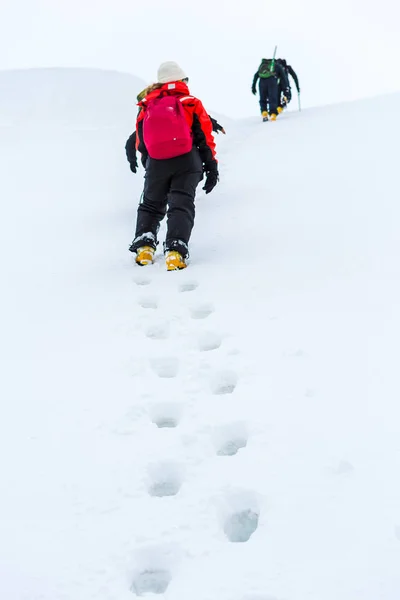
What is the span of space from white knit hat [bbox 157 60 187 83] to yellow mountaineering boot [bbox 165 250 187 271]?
3.98 ft

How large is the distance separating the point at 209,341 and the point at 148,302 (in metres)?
0.62

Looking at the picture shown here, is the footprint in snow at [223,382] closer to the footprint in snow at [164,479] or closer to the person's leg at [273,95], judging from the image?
the footprint in snow at [164,479]

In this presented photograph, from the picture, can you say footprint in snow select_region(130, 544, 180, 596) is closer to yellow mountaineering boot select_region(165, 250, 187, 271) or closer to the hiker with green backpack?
yellow mountaineering boot select_region(165, 250, 187, 271)

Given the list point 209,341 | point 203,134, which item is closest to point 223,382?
point 209,341

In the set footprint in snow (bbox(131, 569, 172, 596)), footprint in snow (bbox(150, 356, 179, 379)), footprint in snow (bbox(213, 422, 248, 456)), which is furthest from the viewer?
footprint in snow (bbox(150, 356, 179, 379))

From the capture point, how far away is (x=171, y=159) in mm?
4008

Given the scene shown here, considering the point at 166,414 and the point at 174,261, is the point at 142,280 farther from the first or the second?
the point at 166,414

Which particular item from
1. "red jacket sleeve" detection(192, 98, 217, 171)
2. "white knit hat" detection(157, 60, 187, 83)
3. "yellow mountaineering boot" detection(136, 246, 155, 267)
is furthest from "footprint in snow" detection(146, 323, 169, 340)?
"white knit hat" detection(157, 60, 187, 83)

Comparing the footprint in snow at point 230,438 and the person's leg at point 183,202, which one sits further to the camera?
the person's leg at point 183,202

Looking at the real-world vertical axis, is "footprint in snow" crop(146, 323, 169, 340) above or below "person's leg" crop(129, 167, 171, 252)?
below

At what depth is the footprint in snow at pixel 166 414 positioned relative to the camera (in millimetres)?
2354

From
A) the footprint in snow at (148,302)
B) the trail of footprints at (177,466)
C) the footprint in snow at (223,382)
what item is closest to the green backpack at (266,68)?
the footprint in snow at (148,302)

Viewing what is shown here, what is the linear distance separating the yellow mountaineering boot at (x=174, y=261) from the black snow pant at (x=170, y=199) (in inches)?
1.6

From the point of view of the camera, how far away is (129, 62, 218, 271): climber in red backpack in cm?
384
